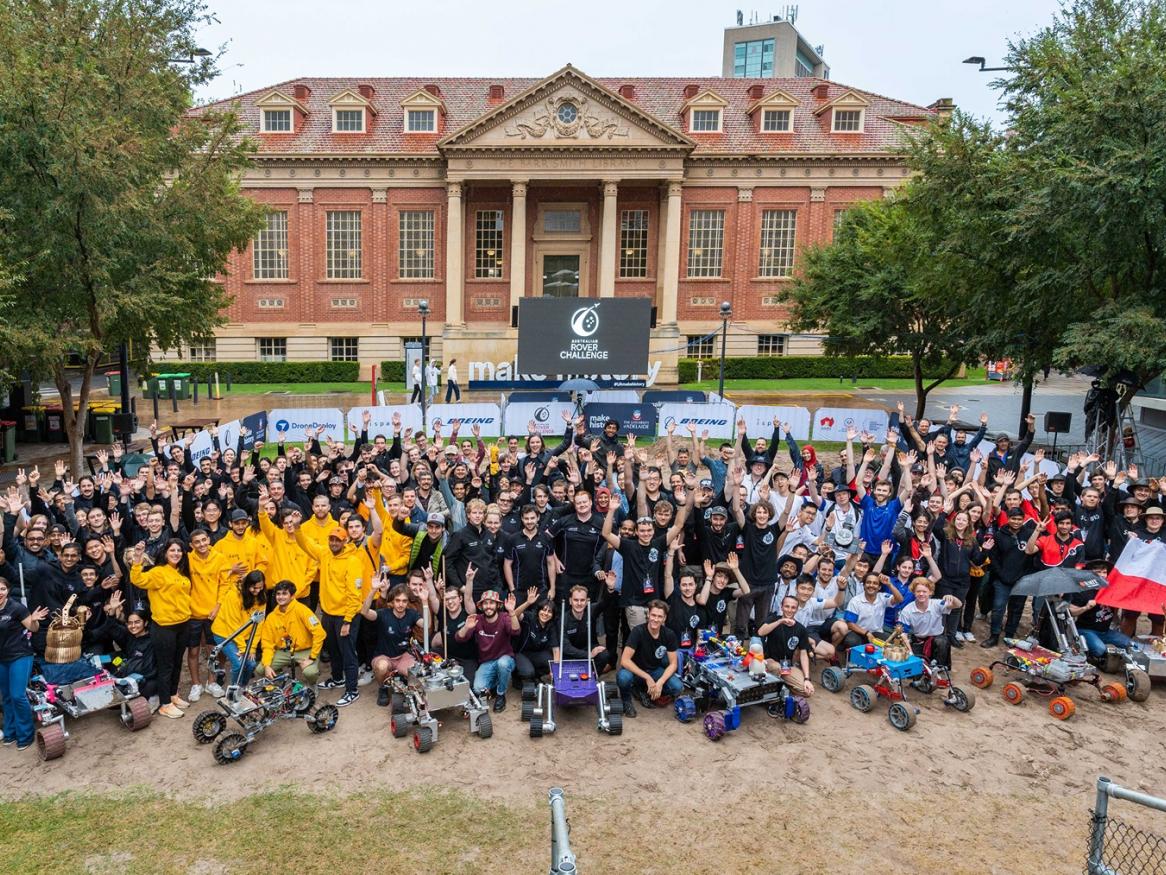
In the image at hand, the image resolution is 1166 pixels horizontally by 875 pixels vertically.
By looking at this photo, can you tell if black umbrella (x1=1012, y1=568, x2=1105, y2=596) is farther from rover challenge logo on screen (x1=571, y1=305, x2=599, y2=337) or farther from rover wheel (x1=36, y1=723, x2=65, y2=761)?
rover challenge logo on screen (x1=571, y1=305, x2=599, y2=337)

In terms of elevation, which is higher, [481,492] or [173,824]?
[481,492]

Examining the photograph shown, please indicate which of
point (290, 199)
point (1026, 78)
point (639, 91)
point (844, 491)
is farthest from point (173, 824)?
point (639, 91)

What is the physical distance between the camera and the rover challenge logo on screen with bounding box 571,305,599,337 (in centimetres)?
2564

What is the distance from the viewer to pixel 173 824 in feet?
21.5

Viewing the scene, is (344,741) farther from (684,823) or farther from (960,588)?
(960,588)

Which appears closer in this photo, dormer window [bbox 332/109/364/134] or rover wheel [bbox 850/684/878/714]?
rover wheel [bbox 850/684/878/714]

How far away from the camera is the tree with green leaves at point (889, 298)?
74.9 feet

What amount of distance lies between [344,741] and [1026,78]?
68.1ft

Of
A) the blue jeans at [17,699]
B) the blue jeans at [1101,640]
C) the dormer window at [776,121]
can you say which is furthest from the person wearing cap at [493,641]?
the dormer window at [776,121]

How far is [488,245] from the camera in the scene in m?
43.9

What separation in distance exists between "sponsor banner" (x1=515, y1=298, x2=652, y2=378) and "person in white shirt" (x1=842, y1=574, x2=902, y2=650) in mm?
17076

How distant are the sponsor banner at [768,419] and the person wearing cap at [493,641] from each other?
15294 millimetres

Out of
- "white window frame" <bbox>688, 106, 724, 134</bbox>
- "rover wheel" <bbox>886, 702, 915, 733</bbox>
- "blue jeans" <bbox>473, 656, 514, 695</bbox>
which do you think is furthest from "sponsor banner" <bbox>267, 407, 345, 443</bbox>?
"white window frame" <bbox>688, 106, 724, 134</bbox>

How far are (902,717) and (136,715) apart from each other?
781 centimetres
